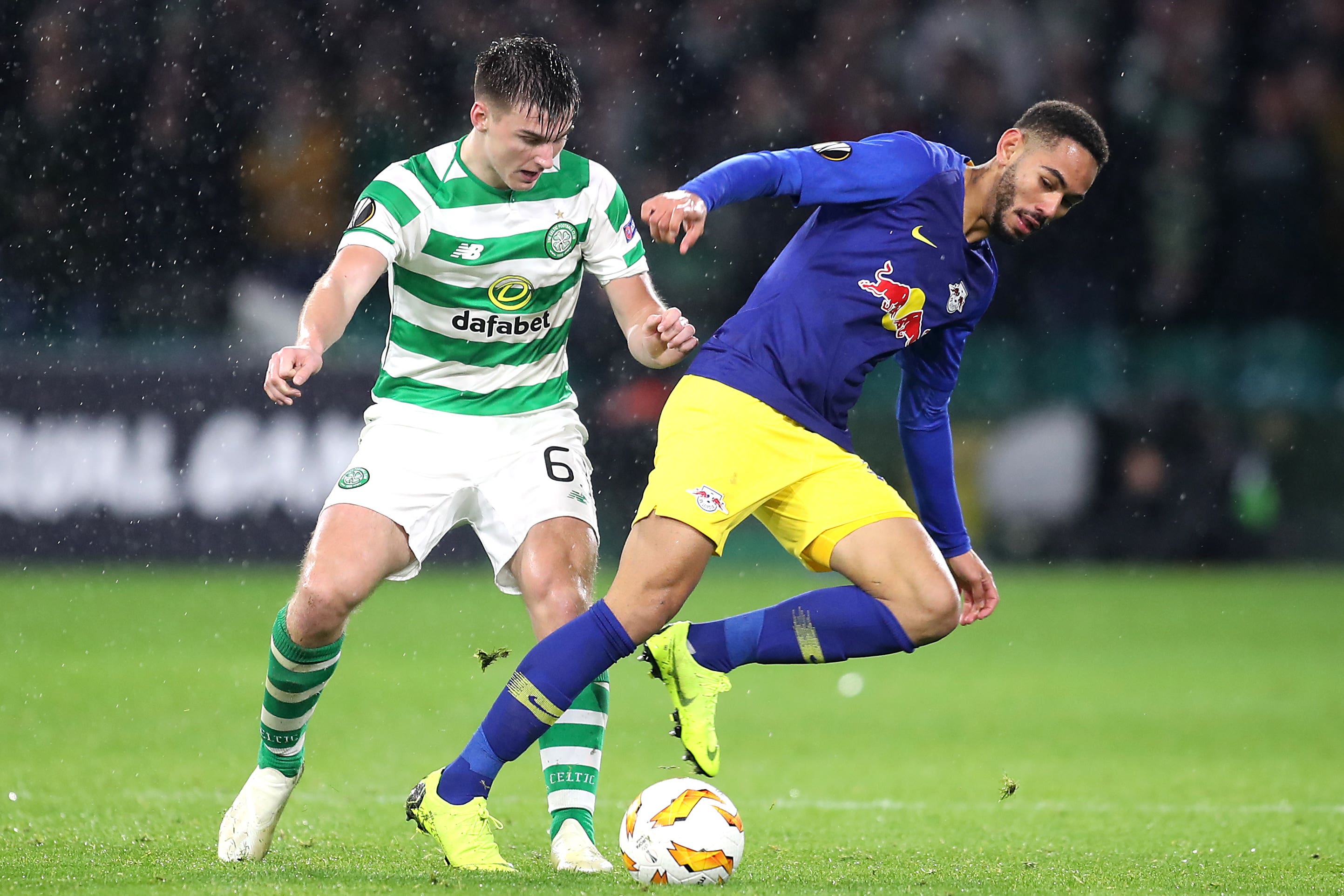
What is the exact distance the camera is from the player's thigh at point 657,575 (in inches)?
152

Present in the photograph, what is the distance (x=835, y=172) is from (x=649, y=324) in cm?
65

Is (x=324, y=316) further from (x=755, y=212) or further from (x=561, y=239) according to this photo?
(x=755, y=212)

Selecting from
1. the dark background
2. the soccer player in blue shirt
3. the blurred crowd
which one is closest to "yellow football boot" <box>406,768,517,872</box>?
the soccer player in blue shirt

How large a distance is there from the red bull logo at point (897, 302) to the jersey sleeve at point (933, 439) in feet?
0.96

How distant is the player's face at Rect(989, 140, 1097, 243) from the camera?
162 inches

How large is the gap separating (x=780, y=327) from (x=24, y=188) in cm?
992

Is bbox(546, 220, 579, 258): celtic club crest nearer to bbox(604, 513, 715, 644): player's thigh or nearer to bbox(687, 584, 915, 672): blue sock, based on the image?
bbox(604, 513, 715, 644): player's thigh

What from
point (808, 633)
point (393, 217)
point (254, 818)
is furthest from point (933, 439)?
point (254, 818)

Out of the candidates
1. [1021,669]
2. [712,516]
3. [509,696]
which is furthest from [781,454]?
[1021,669]

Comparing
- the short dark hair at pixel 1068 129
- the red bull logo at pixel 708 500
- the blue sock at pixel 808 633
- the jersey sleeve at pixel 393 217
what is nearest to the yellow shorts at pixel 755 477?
the red bull logo at pixel 708 500

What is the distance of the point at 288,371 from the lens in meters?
3.62

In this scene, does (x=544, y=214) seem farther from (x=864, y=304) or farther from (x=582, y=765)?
(x=582, y=765)

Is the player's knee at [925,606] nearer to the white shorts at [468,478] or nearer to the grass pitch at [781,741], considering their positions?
the grass pitch at [781,741]

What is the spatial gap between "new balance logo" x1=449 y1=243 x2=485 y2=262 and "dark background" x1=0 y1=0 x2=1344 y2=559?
6.55m
